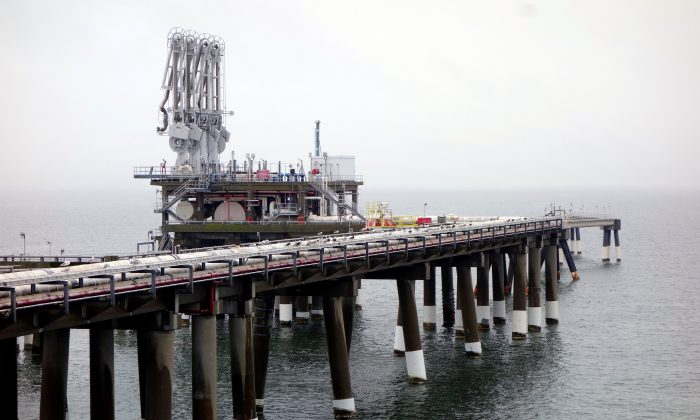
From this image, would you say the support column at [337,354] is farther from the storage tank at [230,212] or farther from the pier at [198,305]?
the storage tank at [230,212]

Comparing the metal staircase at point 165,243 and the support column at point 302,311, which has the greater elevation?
the metal staircase at point 165,243

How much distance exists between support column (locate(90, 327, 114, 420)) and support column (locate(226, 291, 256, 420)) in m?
6.85

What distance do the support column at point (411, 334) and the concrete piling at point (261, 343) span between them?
957cm

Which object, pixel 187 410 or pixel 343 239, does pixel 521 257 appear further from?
pixel 187 410

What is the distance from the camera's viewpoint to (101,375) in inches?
1671

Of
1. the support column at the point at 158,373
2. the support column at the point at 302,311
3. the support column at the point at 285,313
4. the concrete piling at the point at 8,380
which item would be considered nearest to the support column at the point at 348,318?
the support column at the point at 285,313

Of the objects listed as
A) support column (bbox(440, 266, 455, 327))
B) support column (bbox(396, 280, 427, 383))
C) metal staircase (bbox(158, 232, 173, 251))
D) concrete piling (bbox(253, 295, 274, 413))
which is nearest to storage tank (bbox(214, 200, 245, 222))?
metal staircase (bbox(158, 232, 173, 251))

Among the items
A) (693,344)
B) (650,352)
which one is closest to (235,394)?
(650,352)

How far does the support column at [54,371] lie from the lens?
135ft

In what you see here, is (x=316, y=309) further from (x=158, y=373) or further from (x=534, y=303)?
(x=158, y=373)

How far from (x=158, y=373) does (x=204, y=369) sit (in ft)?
9.54

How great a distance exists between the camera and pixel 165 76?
106 meters

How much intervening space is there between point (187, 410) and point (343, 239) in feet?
48.5

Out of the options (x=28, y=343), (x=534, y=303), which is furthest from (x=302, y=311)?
(x=28, y=343)
